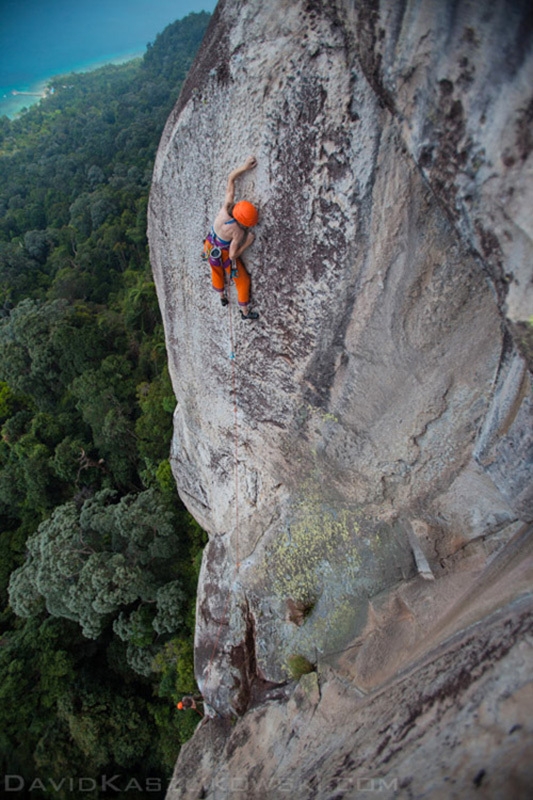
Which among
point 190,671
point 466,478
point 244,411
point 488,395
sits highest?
point 244,411

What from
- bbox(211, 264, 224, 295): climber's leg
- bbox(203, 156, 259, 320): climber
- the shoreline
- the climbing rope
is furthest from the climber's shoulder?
the shoreline

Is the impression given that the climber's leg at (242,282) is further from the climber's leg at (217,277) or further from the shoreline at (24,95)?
the shoreline at (24,95)

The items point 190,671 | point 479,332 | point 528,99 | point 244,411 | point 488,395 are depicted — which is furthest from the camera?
point 190,671

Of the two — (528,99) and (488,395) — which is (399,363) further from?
(528,99)

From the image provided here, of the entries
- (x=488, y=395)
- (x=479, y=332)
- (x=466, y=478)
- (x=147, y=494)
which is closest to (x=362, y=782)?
(x=466, y=478)

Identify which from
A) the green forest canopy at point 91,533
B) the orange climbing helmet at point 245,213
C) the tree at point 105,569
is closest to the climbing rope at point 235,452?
the orange climbing helmet at point 245,213

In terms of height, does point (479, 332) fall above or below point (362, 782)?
above
